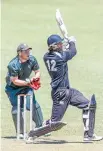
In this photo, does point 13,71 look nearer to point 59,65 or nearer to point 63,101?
point 59,65

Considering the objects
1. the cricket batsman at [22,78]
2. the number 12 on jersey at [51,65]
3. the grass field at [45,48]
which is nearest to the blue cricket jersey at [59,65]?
the number 12 on jersey at [51,65]

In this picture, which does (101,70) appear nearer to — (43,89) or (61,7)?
(43,89)

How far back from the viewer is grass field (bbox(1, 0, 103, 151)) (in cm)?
1067

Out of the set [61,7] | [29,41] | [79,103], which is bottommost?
[79,103]

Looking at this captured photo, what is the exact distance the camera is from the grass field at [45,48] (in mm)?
10672

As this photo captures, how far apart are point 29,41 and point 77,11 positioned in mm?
7116

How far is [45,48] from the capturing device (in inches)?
795

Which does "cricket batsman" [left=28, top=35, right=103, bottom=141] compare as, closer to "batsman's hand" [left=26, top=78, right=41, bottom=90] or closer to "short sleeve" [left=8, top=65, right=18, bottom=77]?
"batsman's hand" [left=26, top=78, right=41, bottom=90]

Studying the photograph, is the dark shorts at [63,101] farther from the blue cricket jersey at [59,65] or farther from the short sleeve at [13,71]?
the short sleeve at [13,71]

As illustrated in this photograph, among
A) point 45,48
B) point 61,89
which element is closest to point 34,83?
point 61,89

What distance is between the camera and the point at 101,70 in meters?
17.1

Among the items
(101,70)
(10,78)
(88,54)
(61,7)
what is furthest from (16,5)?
(10,78)

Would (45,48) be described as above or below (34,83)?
above

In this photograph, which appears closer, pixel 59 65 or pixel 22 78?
pixel 59 65
